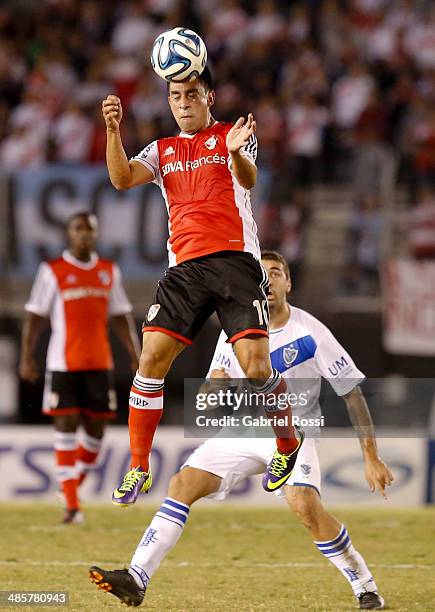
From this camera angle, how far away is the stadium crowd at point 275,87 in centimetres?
1475

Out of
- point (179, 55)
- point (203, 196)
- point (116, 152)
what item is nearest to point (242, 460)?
point (203, 196)

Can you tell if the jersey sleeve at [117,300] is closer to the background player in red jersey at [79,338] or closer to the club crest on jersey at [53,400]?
the background player in red jersey at [79,338]

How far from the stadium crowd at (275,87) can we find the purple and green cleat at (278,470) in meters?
7.45

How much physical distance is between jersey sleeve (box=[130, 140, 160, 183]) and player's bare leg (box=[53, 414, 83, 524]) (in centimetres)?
459

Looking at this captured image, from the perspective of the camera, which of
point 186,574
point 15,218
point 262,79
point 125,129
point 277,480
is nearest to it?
point 277,480

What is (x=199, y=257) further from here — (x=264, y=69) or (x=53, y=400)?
Result: (x=264, y=69)

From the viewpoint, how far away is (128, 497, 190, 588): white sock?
20.9 ft

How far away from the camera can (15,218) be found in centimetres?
1431

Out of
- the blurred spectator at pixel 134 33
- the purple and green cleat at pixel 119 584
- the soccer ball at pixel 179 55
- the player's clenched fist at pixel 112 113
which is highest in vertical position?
the blurred spectator at pixel 134 33

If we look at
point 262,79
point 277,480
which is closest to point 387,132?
point 262,79

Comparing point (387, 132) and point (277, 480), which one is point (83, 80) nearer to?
point (387, 132)

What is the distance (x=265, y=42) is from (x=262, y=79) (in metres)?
0.78

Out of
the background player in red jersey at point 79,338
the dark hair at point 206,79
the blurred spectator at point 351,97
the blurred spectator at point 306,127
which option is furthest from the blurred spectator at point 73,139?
the dark hair at point 206,79

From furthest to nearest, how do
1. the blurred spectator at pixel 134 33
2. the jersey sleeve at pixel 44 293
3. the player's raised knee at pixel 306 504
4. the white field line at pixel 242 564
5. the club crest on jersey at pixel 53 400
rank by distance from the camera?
the blurred spectator at pixel 134 33, the jersey sleeve at pixel 44 293, the club crest on jersey at pixel 53 400, the white field line at pixel 242 564, the player's raised knee at pixel 306 504
